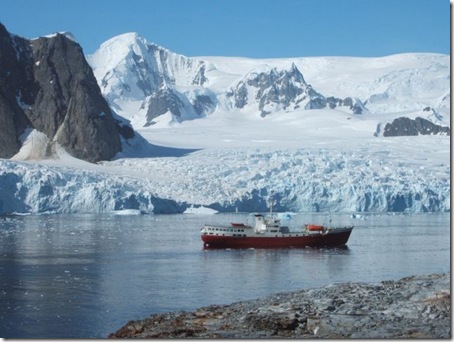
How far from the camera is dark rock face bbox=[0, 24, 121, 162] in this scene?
68750mm

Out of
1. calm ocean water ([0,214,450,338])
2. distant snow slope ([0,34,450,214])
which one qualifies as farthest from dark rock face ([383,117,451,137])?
calm ocean water ([0,214,450,338])

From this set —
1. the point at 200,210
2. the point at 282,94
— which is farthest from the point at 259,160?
the point at 282,94

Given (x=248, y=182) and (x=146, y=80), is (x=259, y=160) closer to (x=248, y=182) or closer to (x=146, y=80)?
(x=248, y=182)

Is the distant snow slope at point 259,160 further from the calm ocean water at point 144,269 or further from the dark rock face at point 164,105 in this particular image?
the calm ocean water at point 144,269

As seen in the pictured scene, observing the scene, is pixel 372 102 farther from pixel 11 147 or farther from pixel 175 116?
pixel 11 147

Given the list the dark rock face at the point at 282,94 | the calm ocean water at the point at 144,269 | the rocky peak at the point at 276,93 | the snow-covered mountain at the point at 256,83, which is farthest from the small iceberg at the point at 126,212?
the rocky peak at the point at 276,93

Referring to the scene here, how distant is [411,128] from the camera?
94312 millimetres

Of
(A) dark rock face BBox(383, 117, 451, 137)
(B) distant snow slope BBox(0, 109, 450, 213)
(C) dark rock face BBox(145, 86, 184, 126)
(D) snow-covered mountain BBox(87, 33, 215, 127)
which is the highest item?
(D) snow-covered mountain BBox(87, 33, 215, 127)

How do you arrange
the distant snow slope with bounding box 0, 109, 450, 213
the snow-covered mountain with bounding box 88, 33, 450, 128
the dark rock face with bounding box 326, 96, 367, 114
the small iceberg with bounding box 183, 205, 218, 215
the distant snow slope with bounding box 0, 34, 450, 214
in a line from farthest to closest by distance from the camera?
1. the snow-covered mountain with bounding box 88, 33, 450, 128
2. the dark rock face with bounding box 326, 96, 367, 114
3. the small iceberg with bounding box 183, 205, 218, 215
4. the distant snow slope with bounding box 0, 34, 450, 214
5. the distant snow slope with bounding box 0, 109, 450, 213

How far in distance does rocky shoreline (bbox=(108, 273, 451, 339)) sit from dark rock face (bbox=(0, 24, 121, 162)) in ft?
186

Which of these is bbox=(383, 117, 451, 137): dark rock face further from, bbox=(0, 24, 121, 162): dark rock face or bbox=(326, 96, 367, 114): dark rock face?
bbox=(0, 24, 121, 162): dark rock face

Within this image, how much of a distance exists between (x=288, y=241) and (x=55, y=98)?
1730 inches

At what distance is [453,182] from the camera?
8.92m

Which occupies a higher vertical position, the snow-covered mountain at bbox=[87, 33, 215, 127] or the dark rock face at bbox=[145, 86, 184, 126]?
the snow-covered mountain at bbox=[87, 33, 215, 127]
